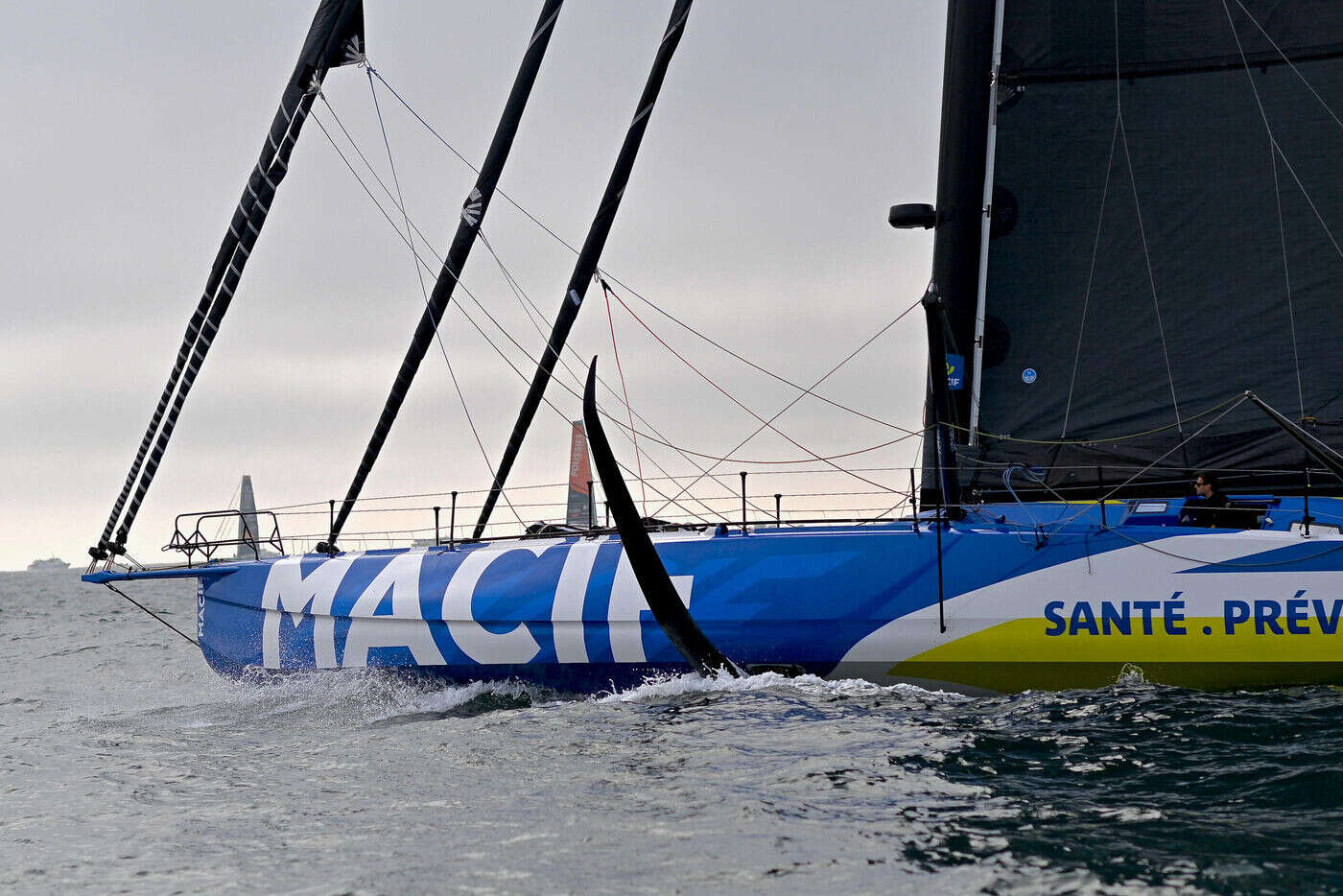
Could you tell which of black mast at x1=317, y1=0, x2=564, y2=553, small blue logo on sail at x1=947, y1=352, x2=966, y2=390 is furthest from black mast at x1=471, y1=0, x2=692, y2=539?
small blue logo on sail at x1=947, y1=352, x2=966, y2=390

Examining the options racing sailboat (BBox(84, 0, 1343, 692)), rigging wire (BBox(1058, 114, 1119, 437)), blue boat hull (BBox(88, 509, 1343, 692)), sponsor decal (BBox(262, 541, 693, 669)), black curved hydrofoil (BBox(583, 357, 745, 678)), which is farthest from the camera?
rigging wire (BBox(1058, 114, 1119, 437))

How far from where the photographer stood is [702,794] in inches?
262

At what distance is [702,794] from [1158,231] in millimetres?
7619

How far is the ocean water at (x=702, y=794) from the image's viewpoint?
209 inches

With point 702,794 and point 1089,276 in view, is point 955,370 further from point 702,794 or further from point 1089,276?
point 702,794

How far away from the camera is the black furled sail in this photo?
43.0 ft

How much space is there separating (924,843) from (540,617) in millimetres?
5435

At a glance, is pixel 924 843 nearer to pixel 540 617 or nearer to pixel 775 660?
pixel 775 660

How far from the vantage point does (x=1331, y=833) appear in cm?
543

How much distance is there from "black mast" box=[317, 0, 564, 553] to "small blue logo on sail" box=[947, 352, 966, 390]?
5277 millimetres

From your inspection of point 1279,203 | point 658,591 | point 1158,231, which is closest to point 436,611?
point 658,591

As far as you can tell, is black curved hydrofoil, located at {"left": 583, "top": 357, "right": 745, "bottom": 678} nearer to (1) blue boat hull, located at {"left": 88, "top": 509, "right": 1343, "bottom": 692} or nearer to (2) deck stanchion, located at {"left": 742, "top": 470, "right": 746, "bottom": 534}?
(1) blue boat hull, located at {"left": 88, "top": 509, "right": 1343, "bottom": 692}

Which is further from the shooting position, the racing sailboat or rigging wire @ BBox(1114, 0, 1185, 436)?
rigging wire @ BBox(1114, 0, 1185, 436)

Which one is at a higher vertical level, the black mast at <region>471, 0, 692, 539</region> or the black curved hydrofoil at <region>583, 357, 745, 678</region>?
the black mast at <region>471, 0, 692, 539</region>
